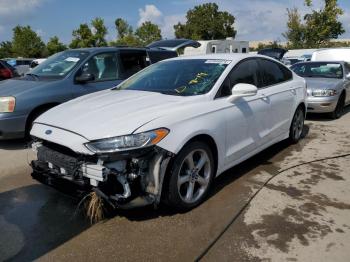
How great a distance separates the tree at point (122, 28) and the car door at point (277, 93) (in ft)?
160

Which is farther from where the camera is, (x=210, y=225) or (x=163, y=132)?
(x=210, y=225)

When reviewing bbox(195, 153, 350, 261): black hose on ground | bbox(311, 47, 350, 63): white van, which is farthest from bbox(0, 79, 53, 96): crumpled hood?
bbox(311, 47, 350, 63): white van

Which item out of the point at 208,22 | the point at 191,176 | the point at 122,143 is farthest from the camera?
the point at 208,22

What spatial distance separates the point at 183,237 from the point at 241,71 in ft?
7.54

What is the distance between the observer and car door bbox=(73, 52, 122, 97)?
6598 millimetres

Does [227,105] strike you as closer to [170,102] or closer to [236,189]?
[170,102]

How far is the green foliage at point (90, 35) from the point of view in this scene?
145 ft

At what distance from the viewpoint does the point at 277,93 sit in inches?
210

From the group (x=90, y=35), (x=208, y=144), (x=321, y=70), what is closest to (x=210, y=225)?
(x=208, y=144)

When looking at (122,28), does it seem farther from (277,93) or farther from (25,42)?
(277,93)

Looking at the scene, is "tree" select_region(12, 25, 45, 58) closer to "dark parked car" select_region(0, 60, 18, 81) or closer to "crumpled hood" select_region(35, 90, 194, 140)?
"dark parked car" select_region(0, 60, 18, 81)

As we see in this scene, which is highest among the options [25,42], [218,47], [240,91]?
[25,42]

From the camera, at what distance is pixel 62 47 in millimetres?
47531

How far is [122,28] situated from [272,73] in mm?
49666
